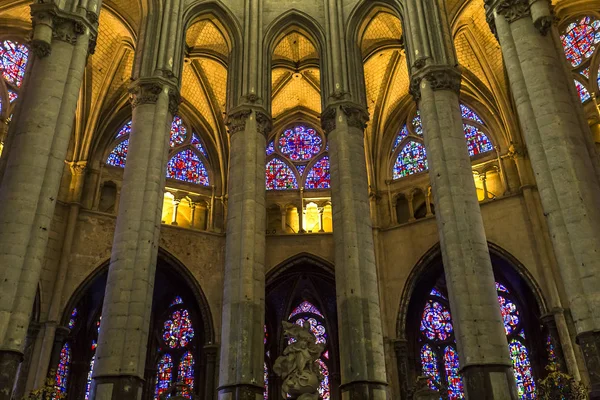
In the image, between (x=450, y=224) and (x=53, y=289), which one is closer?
(x=450, y=224)

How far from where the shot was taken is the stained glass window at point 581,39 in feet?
64.0

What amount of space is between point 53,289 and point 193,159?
747cm

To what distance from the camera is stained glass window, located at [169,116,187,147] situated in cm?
2325

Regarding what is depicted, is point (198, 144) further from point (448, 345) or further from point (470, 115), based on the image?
point (448, 345)

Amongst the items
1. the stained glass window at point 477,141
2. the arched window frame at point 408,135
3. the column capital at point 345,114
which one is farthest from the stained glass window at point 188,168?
the stained glass window at point 477,141

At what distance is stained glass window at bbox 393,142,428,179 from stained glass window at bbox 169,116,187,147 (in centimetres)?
832

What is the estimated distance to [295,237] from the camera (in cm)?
2192

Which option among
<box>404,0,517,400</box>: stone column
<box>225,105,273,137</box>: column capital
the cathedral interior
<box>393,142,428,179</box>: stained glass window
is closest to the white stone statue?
the cathedral interior

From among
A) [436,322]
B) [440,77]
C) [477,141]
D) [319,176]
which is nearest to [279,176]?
[319,176]

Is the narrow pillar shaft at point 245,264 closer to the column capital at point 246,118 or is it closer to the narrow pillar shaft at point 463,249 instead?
the column capital at point 246,118

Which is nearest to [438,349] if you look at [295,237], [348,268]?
[295,237]

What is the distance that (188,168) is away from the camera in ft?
75.9

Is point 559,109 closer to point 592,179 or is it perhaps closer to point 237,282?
point 592,179

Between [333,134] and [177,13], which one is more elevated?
[177,13]
